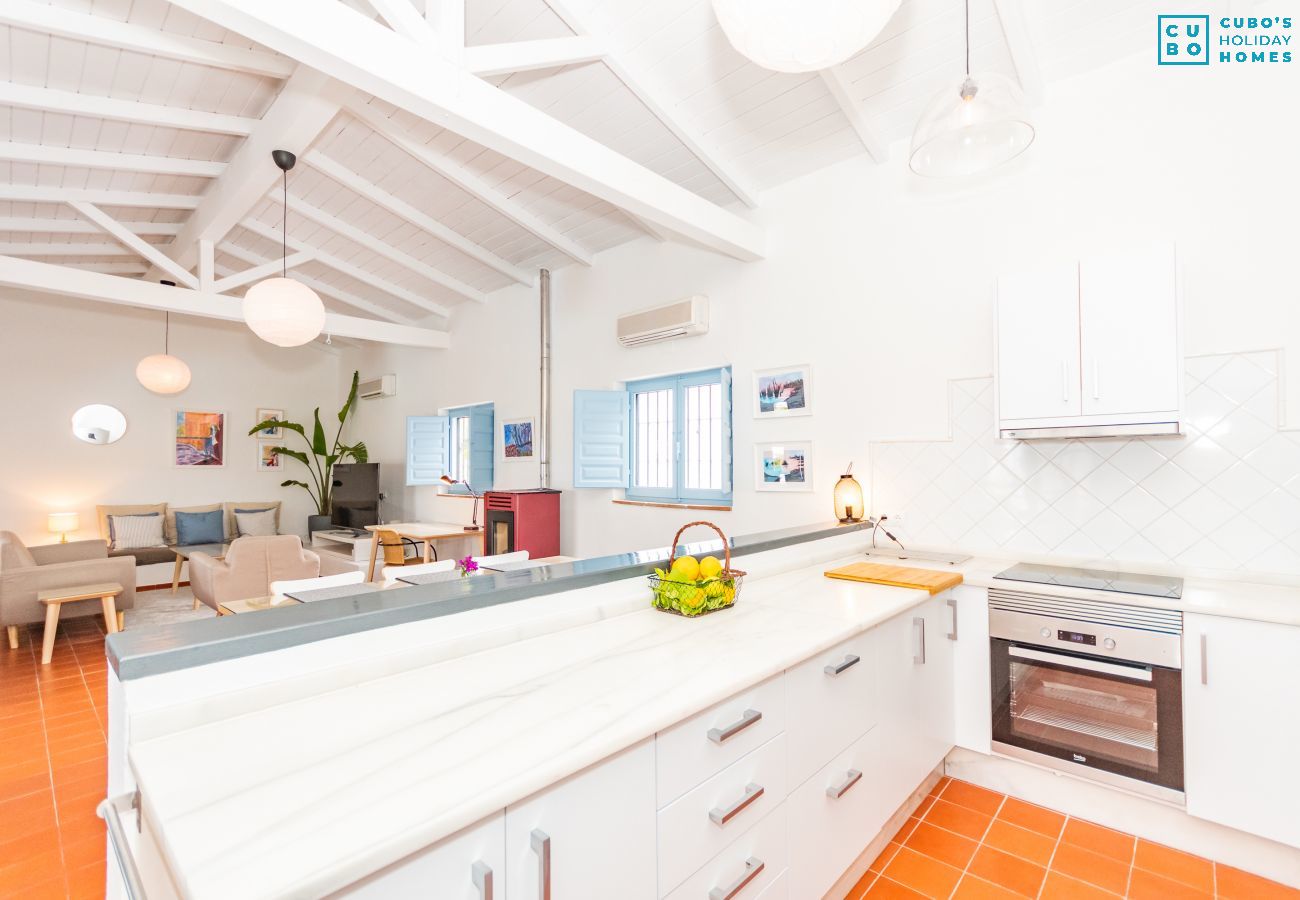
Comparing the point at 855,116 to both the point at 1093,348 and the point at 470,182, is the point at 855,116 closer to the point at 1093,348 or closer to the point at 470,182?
the point at 1093,348

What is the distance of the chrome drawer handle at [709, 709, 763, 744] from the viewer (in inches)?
49.6

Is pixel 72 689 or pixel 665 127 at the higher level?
pixel 665 127

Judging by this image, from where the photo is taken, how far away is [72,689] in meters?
3.59

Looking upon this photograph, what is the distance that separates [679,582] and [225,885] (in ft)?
4.18

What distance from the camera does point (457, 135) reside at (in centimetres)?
388

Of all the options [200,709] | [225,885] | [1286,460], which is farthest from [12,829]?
[1286,460]

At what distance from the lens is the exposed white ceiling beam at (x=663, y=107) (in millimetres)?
2811

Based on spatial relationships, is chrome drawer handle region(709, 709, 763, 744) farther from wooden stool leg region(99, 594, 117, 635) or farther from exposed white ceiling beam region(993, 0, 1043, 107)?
wooden stool leg region(99, 594, 117, 635)

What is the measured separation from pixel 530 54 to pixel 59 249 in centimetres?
571

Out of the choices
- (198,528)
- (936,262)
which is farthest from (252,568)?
(936,262)

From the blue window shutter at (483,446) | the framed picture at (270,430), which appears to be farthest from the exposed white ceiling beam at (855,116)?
the framed picture at (270,430)

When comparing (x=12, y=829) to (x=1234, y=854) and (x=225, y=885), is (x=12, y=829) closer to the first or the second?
(x=225, y=885)

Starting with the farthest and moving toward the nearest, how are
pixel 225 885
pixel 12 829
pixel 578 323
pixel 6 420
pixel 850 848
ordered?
1. pixel 6 420
2. pixel 578 323
3. pixel 12 829
4. pixel 850 848
5. pixel 225 885

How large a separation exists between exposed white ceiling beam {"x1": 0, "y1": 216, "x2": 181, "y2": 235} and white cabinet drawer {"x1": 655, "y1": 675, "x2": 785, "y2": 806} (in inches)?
251
